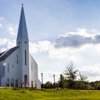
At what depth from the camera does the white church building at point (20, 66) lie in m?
52.2

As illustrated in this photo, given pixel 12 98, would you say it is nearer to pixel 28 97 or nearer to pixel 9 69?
pixel 28 97

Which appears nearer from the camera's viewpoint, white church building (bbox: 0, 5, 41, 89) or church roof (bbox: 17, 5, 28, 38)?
white church building (bbox: 0, 5, 41, 89)

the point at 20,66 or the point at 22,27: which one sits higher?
the point at 22,27

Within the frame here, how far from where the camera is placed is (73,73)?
62.9 m

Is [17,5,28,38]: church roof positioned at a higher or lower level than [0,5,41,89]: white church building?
higher

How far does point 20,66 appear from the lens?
53969 millimetres

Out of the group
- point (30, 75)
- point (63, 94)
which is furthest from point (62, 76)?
point (63, 94)

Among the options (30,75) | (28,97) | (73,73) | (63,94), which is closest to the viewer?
(28,97)

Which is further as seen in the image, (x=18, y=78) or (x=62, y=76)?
(x=62, y=76)

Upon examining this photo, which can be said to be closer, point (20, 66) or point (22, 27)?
point (20, 66)

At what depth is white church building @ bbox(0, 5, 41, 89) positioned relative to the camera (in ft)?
171

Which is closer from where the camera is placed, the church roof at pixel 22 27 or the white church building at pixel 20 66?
the white church building at pixel 20 66

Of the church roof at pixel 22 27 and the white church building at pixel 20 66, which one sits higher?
the church roof at pixel 22 27

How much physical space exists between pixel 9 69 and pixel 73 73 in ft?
61.7
